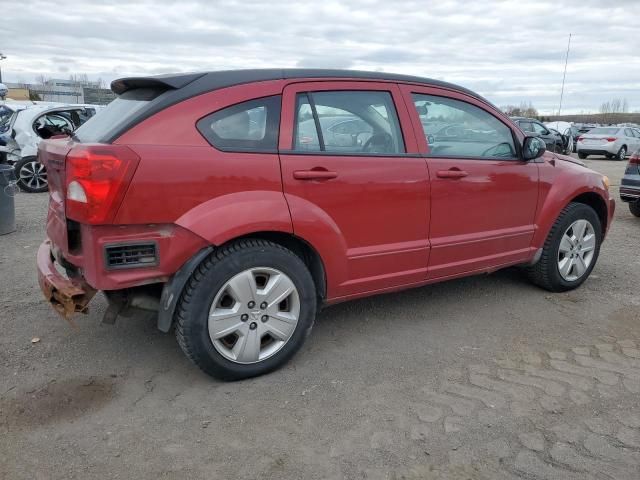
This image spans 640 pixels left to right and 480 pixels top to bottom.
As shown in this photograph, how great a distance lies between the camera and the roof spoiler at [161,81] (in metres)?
3.04

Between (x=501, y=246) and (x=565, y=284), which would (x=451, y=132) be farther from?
(x=565, y=284)

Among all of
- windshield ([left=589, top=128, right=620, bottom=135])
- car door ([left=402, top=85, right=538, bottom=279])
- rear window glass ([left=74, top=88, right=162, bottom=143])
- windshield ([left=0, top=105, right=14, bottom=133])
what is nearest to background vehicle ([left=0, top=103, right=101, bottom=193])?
windshield ([left=0, top=105, right=14, bottom=133])

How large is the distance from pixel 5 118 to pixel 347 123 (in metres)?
11.6

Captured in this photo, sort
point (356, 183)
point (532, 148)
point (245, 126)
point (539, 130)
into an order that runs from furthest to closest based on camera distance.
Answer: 1. point (539, 130)
2. point (532, 148)
3. point (356, 183)
4. point (245, 126)

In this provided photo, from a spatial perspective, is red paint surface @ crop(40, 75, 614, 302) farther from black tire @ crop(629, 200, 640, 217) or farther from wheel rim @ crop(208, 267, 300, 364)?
black tire @ crop(629, 200, 640, 217)

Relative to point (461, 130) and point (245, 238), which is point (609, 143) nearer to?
point (461, 130)

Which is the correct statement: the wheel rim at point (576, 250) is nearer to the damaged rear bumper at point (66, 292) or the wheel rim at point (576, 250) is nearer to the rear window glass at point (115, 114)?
the rear window glass at point (115, 114)

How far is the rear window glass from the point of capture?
2990 mm

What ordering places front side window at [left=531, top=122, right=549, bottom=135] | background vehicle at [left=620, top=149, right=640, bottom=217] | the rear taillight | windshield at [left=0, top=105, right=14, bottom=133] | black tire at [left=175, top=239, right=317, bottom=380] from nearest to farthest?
1. the rear taillight
2. black tire at [left=175, top=239, right=317, bottom=380]
3. background vehicle at [left=620, top=149, right=640, bottom=217]
4. windshield at [left=0, top=105, right=14, bottom=133]
5. front side window at [left=531, top=122, right=549, bottom=135]

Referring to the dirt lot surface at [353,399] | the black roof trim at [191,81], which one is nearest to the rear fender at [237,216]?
the black roof trim at [191,81]

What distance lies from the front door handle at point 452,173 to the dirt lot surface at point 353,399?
110cm

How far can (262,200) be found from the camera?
306 cm

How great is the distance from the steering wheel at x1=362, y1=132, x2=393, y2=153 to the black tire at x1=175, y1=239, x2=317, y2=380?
2.90ft

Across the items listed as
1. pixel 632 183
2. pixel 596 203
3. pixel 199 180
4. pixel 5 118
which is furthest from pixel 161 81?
pixel 5 118
